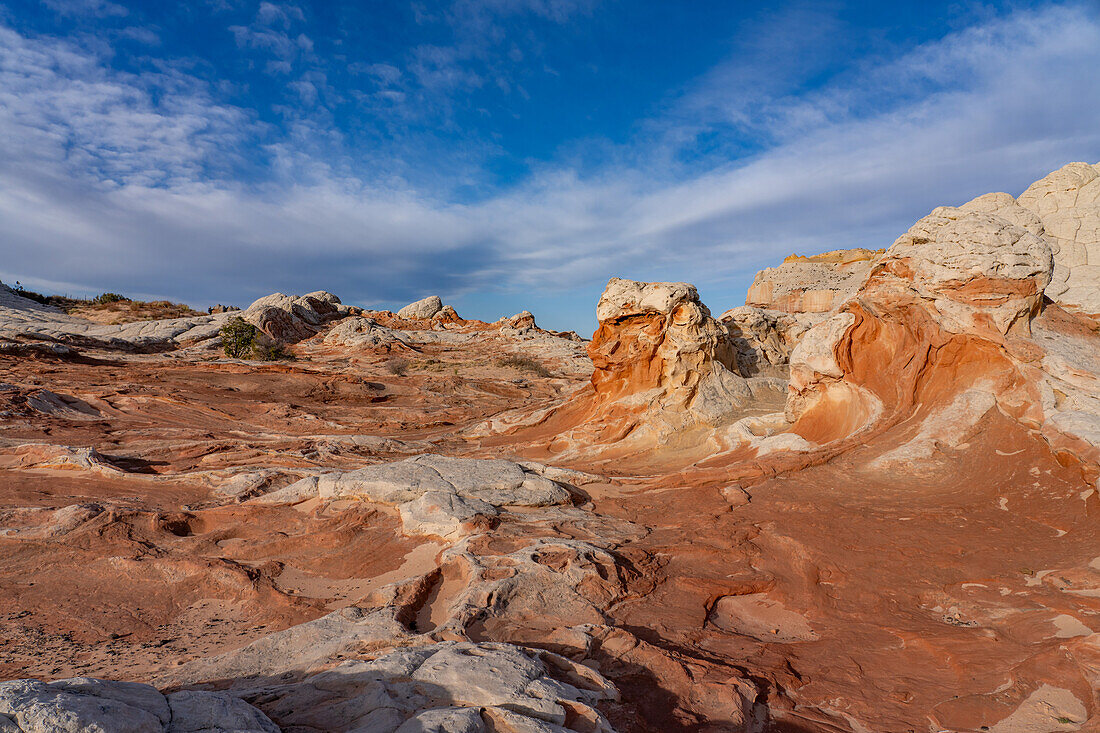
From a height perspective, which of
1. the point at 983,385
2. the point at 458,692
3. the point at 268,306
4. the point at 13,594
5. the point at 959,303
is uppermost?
the point at 268,306

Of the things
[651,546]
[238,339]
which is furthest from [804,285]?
[238,339]

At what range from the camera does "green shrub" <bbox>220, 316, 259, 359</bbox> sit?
29.6 meters

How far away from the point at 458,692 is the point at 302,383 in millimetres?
22848

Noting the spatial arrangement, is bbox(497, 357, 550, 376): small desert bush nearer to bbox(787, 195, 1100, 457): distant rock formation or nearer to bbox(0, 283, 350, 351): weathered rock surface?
bbox(0, 283, 350, 351): weathered rock surface

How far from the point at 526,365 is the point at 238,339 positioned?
54.8 feet

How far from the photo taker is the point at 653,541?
6738 millimetres

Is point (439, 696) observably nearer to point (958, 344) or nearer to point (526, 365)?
point (958, 344)

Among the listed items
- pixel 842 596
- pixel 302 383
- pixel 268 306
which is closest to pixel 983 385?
pixel 842 596

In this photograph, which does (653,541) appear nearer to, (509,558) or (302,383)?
(509,558)

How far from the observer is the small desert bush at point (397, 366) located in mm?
27591

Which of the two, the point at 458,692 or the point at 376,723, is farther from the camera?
the point at 458,692

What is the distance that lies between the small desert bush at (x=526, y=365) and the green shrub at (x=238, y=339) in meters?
14.2

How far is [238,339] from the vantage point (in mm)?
30562

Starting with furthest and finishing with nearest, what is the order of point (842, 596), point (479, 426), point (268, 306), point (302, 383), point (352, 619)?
point (268, 306) < point (302, 383) < point (479, 426) < point (842, 596) < point (352, 619)
